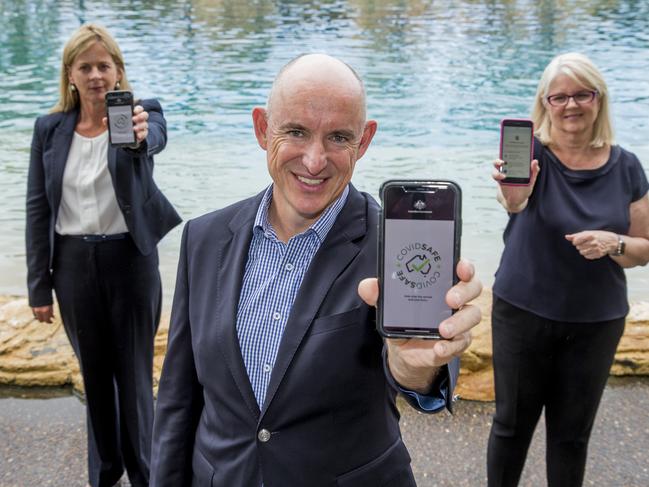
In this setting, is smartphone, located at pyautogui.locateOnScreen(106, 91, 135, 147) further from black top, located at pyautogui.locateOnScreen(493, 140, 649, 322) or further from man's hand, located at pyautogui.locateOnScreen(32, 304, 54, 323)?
black top, located at pyautogui.locateOnScreen(493, 140, 649, 322)

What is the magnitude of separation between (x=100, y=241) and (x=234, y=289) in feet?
5.65

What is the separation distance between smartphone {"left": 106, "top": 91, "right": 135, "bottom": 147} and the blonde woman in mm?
38

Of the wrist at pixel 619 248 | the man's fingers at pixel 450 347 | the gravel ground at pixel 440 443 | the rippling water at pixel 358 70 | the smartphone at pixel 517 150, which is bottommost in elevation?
the rippling water at pixel 358 70

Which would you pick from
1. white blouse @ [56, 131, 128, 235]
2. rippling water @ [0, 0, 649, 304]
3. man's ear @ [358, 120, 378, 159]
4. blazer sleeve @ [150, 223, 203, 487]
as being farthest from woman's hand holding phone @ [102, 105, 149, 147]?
rippling water @ [0, 0, 649, 304]

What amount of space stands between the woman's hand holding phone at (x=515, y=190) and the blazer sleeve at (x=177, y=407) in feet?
4.93

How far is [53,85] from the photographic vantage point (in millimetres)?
22141

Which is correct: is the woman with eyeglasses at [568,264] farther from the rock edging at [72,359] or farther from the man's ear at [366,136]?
the rock edging at [72,359]

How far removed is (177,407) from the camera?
2064 mm

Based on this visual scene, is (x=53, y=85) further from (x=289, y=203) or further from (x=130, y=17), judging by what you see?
(x=289, y=203)

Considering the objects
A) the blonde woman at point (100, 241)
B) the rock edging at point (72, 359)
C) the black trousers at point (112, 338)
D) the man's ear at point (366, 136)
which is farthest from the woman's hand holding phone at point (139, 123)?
the rock edging at point (72, 359)

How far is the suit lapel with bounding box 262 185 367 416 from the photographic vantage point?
1787 millimetres

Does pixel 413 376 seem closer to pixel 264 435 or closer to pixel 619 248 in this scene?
pixel 264 435

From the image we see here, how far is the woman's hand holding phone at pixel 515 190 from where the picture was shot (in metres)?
3.06

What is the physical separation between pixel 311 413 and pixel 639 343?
3.66 metres
